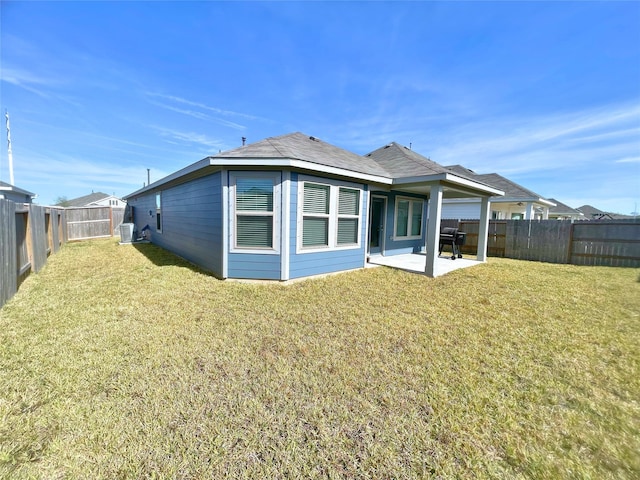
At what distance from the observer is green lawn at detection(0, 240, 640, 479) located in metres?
1.66

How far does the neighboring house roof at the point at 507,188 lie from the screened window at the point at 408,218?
4494 millimetres

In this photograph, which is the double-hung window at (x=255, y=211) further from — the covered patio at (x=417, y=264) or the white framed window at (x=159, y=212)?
the white framed window at (x=159, y=212)

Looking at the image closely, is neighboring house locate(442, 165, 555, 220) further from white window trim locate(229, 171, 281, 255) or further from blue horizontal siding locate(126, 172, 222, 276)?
blue horizontal siding locate(126, 172, 222, 276)

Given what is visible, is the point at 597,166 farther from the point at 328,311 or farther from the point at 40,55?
the point at 40,55

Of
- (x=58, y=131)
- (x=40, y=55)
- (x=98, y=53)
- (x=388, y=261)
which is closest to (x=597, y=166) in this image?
(x=388, y=261)

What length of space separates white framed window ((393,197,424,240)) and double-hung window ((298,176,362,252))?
10.2 feet

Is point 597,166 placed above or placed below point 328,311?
above

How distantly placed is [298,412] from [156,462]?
3.18 ft

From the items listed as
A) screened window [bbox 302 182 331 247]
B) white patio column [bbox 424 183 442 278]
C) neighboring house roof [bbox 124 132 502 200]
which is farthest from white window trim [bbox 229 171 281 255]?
white patio column [bbox 424 183 442 278]

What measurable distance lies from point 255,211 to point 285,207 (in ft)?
2.33

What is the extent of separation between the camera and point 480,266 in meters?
8.36

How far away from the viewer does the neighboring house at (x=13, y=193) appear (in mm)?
15273

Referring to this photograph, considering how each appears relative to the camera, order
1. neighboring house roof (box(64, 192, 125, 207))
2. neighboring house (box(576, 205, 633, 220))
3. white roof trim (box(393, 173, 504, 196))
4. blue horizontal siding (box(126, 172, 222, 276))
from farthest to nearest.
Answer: neighboring house roof (box(64, 192, 125, 207)) < neighboring house (box(576, 205, 633, 220)) < white roof trim (box(393, 173, 504, 196)) < blue horizontal siding (box(126, 172, 222, 276))

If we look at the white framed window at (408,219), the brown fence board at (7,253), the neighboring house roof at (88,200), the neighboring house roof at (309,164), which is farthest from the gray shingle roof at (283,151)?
the neighboring house roof at (88,200)
